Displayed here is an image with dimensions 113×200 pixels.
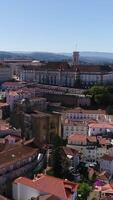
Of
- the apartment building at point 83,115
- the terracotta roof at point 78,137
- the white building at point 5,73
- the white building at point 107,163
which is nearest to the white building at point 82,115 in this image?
the apartment building at point 83,115

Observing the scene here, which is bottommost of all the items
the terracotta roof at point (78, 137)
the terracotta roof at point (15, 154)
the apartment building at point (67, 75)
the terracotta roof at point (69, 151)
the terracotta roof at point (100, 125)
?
the terracotta roof at point (69, 151)

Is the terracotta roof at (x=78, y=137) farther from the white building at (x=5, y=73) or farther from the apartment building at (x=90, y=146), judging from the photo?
the white building at (x=5, y=73)

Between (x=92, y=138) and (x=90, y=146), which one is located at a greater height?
(x=92, y=138)

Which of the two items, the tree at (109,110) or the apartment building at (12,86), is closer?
the tree at (109,110)

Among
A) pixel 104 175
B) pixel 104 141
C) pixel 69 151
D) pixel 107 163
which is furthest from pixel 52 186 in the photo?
pixel 104 141

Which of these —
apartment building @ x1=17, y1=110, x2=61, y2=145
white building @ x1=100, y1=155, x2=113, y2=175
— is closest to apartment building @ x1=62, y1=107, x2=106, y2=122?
apartment building @ x1=17, y1=110, x2=61, y2=145

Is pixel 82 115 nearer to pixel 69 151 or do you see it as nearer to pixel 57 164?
pixel 69 151

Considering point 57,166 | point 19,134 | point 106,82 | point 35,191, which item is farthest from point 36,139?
point 106,82

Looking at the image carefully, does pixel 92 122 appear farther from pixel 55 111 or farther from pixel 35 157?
pixel 35 157
